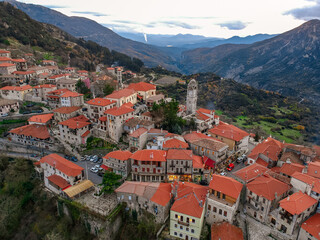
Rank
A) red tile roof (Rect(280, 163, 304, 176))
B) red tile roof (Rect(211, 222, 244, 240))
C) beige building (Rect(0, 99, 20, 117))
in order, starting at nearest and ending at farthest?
red tile roof (Rect(211, 222, 244, 240)) → red tile roof (Rect(280, 163, 304, 176)) → beige building (Rect(0, 99, 20, 117))

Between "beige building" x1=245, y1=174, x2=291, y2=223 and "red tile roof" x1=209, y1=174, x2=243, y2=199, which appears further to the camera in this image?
"beige building" x1=245, y1=174, x2=291, y2=223

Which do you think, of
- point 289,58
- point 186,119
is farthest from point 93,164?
point 289,58

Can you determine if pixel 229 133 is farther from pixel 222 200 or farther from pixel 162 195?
pixel 162 195

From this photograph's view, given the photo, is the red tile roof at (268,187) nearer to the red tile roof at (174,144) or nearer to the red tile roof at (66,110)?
the red tile roof at (174,144)

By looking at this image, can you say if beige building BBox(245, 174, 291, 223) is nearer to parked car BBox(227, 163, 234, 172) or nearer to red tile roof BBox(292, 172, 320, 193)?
red tile roof BBox(292, 172, 320, 193)

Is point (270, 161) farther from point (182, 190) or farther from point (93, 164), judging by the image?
point (93, 164)

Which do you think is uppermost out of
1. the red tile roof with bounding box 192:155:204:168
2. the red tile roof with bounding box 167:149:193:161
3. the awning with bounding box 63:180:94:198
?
the red tile roof with bounding box 167:149:193:161

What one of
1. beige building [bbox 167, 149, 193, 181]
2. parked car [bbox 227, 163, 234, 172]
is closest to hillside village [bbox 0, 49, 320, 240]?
parked car [bbox 227, 163, 234, 172]
